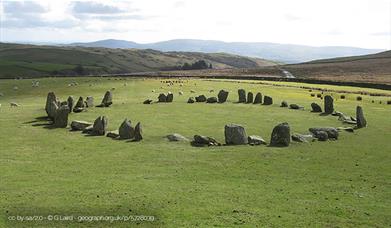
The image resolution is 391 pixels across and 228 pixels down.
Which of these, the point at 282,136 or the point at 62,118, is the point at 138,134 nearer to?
the point at 62,118

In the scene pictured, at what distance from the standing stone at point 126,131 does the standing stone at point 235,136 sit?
6.17m

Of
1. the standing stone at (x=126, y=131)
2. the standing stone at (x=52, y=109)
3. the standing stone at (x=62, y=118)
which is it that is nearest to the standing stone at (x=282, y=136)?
the standing stone at (x=126, y=131)

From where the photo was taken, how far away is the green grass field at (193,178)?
54.1 feet

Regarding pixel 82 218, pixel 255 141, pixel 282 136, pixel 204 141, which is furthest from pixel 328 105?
pixel 82 218

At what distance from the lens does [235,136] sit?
95.6 feet

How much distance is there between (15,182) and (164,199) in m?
6.66

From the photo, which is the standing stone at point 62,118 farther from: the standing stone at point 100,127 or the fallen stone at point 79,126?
the standing stone at point 100,127

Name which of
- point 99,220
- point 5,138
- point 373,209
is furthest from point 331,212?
point 5,138

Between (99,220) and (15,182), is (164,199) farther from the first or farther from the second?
(15,182)

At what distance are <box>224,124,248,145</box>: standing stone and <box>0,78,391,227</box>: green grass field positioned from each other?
1.01 metres

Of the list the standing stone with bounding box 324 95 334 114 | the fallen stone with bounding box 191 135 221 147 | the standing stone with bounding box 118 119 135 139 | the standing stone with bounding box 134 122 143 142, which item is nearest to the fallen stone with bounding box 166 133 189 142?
the fallen stone with bounding box 191 135 221 147

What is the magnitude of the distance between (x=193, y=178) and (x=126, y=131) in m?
10.3

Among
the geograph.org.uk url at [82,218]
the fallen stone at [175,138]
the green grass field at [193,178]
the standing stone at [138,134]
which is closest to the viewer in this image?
the geograph.org.uk url at [82,218]

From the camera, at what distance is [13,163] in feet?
76.2
